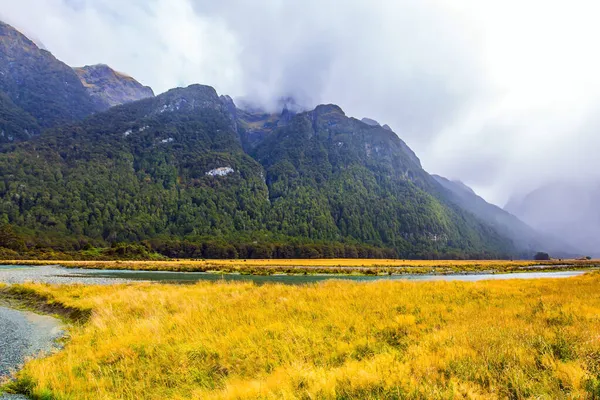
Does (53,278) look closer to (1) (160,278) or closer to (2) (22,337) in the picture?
(1) (160,278)

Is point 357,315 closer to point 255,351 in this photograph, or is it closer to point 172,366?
point 255,351

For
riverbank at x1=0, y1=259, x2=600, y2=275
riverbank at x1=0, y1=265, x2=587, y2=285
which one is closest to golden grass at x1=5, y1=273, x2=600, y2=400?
riverbank at x1=0, y1=265, x2=587, y2=285

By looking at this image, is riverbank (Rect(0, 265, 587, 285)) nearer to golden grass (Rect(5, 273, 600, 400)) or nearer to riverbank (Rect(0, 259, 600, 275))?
riverbank (Rect(0, 259, 600, 275))

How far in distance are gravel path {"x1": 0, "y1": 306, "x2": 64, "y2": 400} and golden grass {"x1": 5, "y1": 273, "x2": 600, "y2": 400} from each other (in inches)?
43.0

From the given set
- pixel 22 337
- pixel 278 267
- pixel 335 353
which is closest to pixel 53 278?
pixel 22 337

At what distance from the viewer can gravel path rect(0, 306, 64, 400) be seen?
37.9 feet

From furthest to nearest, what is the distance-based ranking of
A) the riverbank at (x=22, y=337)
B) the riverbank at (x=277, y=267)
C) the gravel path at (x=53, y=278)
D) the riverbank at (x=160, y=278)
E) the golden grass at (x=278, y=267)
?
the golden grass at (x=278, y=267)
the riverbank at (x=277, y=267)
the riverbank at (x=160, y=278)
the gravel path at (x=53, y=278)
the riverbank at (x=22, y=337)

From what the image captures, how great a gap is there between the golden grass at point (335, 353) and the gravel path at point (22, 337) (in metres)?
1.09

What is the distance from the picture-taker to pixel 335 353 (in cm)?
858

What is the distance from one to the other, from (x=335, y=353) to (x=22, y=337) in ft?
49.2

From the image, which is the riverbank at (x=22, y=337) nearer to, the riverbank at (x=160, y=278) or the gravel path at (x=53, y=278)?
the riverbank at (x=160, y=278)

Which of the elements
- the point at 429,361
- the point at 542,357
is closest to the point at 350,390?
the point at 429,361

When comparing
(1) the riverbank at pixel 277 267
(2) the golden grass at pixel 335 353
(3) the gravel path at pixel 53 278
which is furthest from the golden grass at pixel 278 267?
(2) the golden grass at pixel 335 353

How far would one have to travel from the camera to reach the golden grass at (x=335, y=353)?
592cm
